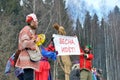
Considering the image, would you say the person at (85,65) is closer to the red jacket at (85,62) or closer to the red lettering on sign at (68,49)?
the red jacket at (85,62)

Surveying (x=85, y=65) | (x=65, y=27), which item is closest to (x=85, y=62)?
(x=85, y=65)

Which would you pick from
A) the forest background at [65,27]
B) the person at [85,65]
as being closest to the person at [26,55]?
the person at [85,65]

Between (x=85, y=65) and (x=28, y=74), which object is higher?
(x=28, y=74)

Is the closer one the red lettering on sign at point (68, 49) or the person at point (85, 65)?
the red lettering on sign at point (68, 49)

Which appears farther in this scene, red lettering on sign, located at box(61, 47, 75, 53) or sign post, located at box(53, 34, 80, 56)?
red lettering on sign, located at box(61, 47, 75, 53)

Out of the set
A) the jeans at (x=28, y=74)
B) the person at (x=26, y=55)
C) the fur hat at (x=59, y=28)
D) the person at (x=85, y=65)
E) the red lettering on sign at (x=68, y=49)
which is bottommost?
the person at (x=85, y=65)

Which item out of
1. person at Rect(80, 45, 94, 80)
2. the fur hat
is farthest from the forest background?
the fur hat

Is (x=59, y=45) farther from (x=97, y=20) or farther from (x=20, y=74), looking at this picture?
(x=97, y=20)

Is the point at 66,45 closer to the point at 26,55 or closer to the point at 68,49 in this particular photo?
the point at 68,49

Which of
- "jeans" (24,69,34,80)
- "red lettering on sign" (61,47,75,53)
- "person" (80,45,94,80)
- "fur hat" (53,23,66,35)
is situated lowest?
"person" (80,45,94,80)

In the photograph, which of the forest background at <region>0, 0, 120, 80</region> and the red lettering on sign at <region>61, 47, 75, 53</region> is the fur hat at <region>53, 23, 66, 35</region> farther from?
the forest background at <region>0, 0, 120, 80</region>

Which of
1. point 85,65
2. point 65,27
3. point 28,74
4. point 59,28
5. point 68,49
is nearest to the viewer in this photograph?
point 28,74

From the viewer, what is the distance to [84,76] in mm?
10477

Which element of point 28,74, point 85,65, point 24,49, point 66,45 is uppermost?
point 24,49
